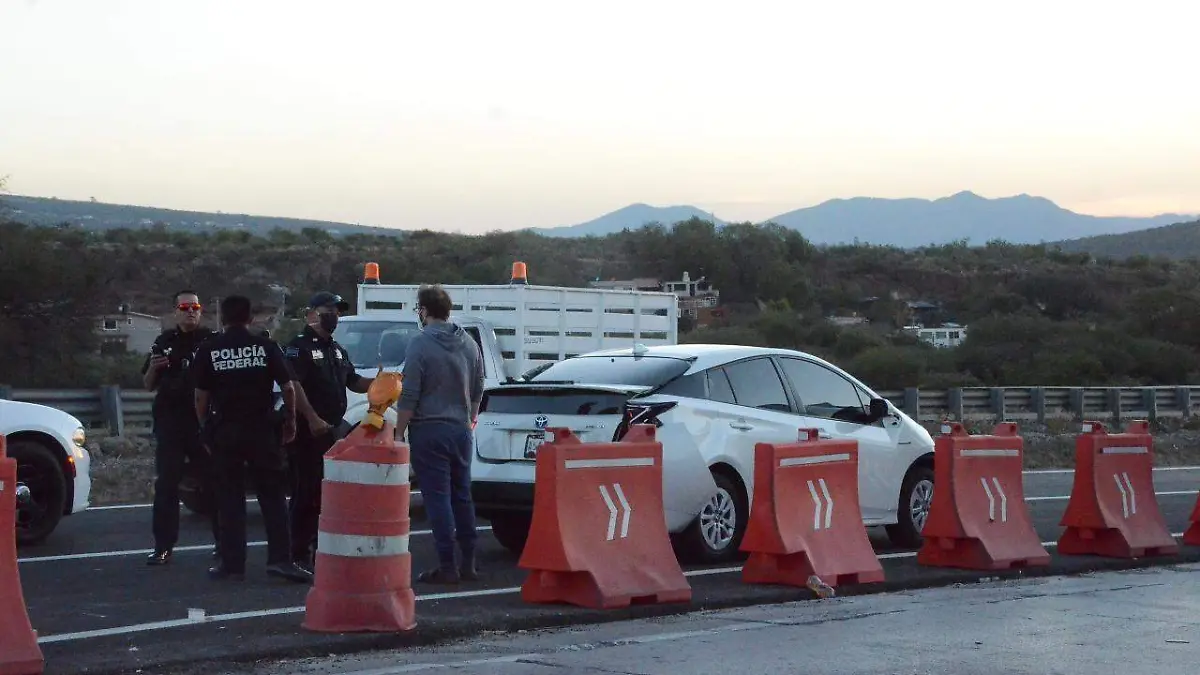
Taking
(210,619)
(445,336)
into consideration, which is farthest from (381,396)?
(445,336)

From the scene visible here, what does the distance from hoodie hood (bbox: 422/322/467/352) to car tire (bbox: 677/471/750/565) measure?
214 cm

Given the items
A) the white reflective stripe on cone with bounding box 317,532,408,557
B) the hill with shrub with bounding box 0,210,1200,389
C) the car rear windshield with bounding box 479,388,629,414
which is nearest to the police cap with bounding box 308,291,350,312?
the car rear windshield with bounding box 479,388,629,414

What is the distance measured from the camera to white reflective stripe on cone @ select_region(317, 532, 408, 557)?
25.7ft

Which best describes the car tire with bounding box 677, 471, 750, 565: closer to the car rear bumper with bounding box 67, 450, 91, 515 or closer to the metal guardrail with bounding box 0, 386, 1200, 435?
the car rear bumper with bounding box 67, 450, 91, 515

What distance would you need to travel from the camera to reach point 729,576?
10508 millimetres

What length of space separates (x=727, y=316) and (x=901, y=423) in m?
38.6

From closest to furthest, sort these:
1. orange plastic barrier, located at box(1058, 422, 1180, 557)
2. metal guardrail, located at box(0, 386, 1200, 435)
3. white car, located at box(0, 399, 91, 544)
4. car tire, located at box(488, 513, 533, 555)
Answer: white car, located at box(0, 399, 91, 544), car tire, located at box(488, 513, 533, 555), orange plastic barrier, located at box(1058, 422, 1180, 557), metal guardrail, located at box(0, 386, 1200, 435)

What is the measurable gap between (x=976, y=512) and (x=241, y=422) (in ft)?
17.2

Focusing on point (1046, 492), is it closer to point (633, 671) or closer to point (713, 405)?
point (713, 405)

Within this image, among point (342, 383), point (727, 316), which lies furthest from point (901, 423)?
point (727, 316)

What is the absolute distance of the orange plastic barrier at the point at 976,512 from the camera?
11211mm

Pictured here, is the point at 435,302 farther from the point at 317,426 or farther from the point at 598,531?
the point at 598,531

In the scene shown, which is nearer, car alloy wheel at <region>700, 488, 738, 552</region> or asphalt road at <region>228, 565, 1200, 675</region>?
asphalt road at <region>228, 565, 1200, 675</region>

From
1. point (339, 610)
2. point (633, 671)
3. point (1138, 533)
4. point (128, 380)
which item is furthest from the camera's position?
point (128, 380)
